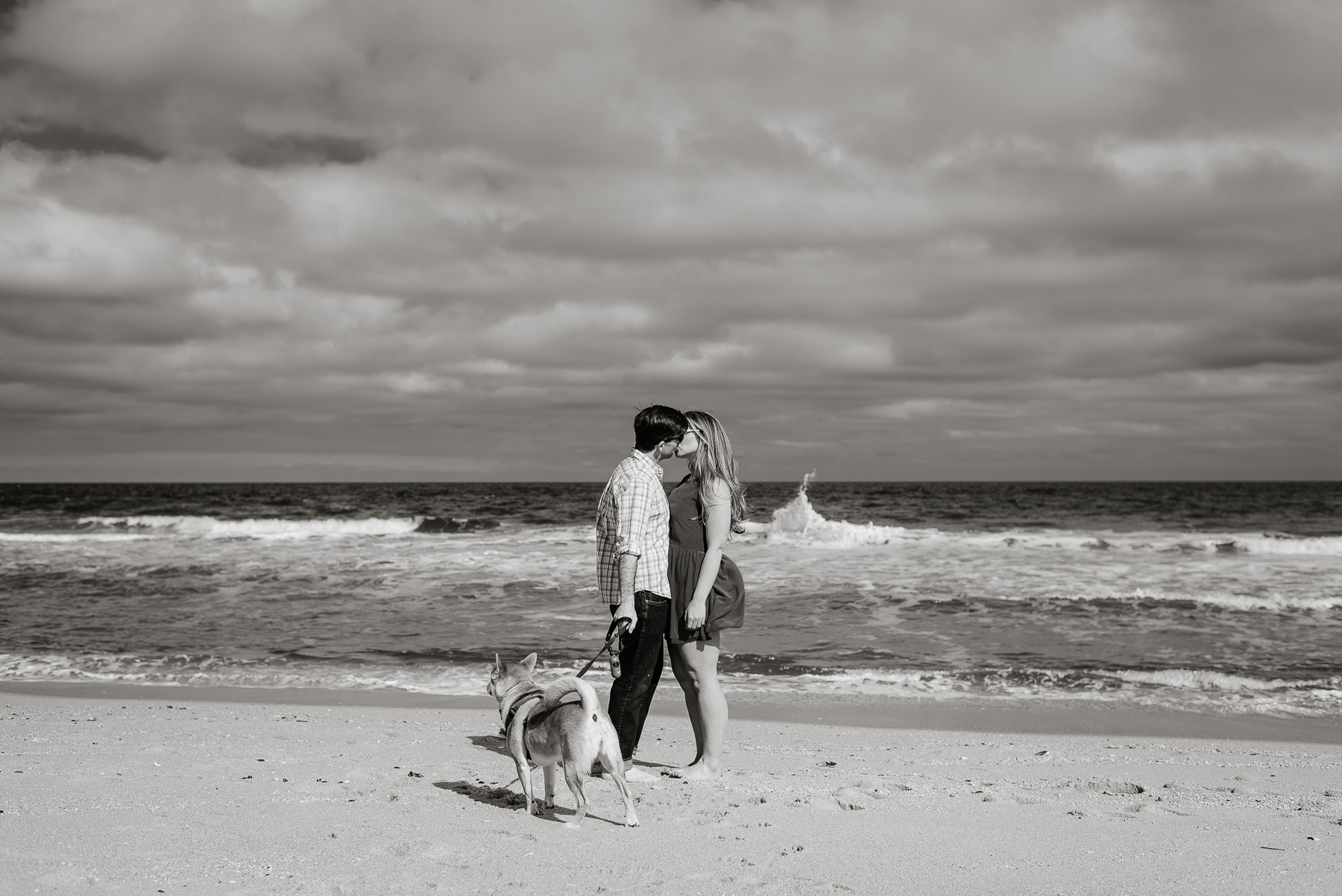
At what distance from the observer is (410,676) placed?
28.2 ft

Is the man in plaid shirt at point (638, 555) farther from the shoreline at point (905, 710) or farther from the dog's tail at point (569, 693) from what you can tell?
the shoreline at point (905, 710)

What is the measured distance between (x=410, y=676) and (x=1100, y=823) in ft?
20.0

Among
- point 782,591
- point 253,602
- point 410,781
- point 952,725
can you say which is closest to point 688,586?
point 410,781

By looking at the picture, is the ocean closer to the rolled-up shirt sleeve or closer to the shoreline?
the shoreline

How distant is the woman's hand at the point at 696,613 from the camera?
4.64 metres

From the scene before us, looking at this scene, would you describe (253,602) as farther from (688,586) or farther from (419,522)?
(419,522)

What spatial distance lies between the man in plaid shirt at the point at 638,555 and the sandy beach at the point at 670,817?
536mm

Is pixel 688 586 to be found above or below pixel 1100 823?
above

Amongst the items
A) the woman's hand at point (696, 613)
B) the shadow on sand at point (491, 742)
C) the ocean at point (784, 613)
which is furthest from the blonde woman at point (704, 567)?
the ocean at point (784, 613)

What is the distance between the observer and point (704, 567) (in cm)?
466

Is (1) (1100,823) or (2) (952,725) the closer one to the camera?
(1) (1100,823)

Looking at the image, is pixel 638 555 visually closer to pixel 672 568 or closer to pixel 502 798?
pixel 672 568

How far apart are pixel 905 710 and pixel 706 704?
9.80 feet

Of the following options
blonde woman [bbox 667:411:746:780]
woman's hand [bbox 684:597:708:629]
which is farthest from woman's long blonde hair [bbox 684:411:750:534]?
woman's hand [bbox 684:597:708:629]
